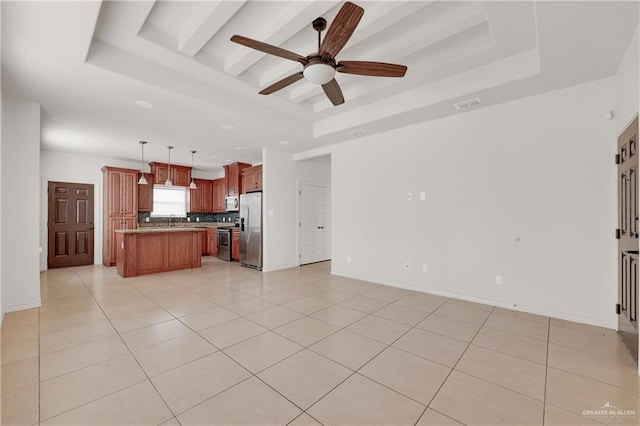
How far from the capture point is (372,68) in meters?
2.54

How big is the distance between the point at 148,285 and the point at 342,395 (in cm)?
451

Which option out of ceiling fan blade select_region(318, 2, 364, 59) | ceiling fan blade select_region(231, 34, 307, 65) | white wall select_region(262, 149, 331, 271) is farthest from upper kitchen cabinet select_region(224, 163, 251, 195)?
ceiling fan blade select_region(318, 2, 364, 59)

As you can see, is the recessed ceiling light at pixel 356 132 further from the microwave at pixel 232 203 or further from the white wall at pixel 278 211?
the microwave at pixel 232 203

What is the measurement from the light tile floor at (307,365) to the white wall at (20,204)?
355 millimetres

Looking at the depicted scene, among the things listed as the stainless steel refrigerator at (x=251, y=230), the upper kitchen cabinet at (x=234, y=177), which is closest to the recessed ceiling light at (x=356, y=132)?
the stainless steel refrigerator at (x=251, y=230)

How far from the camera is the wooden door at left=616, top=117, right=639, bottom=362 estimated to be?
8.30ft

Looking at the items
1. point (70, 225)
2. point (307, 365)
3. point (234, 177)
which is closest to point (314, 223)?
point (234, 177)

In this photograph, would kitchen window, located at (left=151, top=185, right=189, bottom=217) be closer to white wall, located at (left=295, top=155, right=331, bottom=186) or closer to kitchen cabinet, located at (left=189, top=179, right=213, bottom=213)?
kitchen cabinet, located at (left=189, top=179, right=213, bottom=213)

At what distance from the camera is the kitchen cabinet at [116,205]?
7.16 meters

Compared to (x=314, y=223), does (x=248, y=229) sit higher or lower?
lower

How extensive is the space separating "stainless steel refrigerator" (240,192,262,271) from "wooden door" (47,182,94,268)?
13.2ft

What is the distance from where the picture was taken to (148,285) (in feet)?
16.6

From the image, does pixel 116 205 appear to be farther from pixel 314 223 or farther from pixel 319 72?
pixel 319 72

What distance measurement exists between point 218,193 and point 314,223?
12.8 ft
